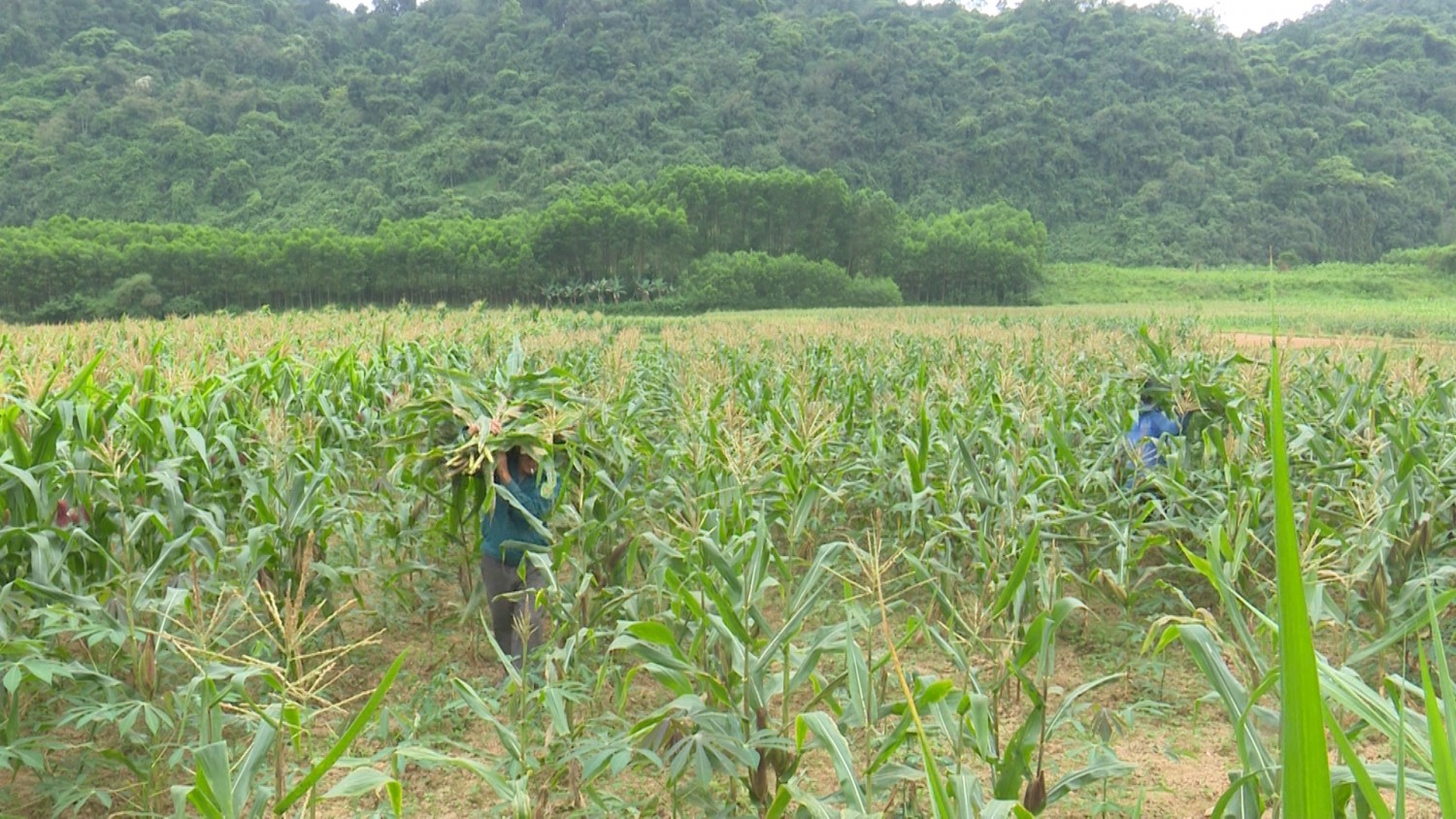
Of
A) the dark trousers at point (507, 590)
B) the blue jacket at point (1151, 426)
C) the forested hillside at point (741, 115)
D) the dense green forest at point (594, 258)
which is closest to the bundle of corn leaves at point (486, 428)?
the dark trousers at point (507, 590)

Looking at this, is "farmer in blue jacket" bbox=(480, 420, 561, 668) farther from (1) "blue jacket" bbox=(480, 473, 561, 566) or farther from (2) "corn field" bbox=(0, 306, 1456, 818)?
(2) "corn field" bbox=(0, 306, 1456, 818)

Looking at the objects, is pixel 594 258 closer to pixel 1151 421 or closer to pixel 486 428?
pixel 1151 421

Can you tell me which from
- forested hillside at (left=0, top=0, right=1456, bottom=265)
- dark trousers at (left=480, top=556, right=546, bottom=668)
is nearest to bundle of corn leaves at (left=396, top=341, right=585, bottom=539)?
dark trousers at (left=480, top=556, right=546, bottom=668)

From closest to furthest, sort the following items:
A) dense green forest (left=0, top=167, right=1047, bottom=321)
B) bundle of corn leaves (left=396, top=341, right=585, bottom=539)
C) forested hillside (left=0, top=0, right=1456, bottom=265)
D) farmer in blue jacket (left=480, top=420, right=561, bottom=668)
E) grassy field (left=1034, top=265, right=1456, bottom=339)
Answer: bundle of corn leaves (left=396, top=341, right=585, bottom=539) < farmer in blue jacket (left=480, top=420, right=561, bottom=668) < grassy field (left=1034, top=265, right=1456, bottom=339) < dense green forest (left=0, top=167, right=1047, bottom=321) < forested hillside (left=0, top=0, right=1456, bottom=265)

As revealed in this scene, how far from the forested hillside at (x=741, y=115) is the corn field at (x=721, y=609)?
217 feet

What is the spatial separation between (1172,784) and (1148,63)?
104666mm

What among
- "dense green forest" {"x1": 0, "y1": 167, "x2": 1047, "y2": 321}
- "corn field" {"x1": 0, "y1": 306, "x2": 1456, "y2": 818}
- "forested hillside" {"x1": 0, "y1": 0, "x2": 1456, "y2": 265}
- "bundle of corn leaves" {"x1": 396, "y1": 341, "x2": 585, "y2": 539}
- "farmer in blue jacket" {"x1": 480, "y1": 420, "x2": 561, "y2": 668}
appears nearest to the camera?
"corn field" {"x1": 0, "y1": 306, "x2": 1456, "y2": 818}

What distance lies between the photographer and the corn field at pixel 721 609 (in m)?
2.25

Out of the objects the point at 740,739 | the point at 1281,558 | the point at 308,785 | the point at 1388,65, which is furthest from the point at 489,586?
the point at 1388,65

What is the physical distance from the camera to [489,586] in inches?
177

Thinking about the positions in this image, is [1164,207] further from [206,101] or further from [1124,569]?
[206,101]

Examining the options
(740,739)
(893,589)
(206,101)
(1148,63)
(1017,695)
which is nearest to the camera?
(740,739)

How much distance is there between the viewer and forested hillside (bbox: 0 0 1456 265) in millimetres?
68938

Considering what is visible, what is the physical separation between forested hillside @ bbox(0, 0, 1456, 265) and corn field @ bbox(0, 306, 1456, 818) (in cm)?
6608
